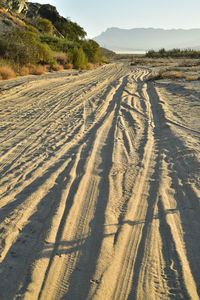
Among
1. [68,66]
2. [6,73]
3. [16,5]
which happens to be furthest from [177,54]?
[6,73]

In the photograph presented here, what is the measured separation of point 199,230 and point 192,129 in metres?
3.72

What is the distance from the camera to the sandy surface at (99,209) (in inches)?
83.1

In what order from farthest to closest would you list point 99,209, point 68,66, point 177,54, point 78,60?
point 177,54, point 78,60, point 68,66, point 99,209

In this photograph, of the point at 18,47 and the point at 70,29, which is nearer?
the point at 18,47

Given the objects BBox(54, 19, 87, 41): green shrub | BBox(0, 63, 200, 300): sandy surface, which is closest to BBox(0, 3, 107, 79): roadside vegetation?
BBox(0, 63, 200, 300): sandy surface

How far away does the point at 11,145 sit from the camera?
486 cm

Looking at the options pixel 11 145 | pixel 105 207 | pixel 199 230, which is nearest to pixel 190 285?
pixel 199 230

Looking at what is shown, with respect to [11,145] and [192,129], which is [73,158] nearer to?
[11,145]

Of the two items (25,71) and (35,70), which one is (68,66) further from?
(25,71)

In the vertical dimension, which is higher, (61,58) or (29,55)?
(61,58)

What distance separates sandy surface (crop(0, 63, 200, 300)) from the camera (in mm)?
2111

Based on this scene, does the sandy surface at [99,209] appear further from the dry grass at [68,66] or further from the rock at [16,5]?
the rock at [16,5]

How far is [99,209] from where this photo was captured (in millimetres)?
3029

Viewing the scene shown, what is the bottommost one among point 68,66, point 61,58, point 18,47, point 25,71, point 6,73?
point 6,73
